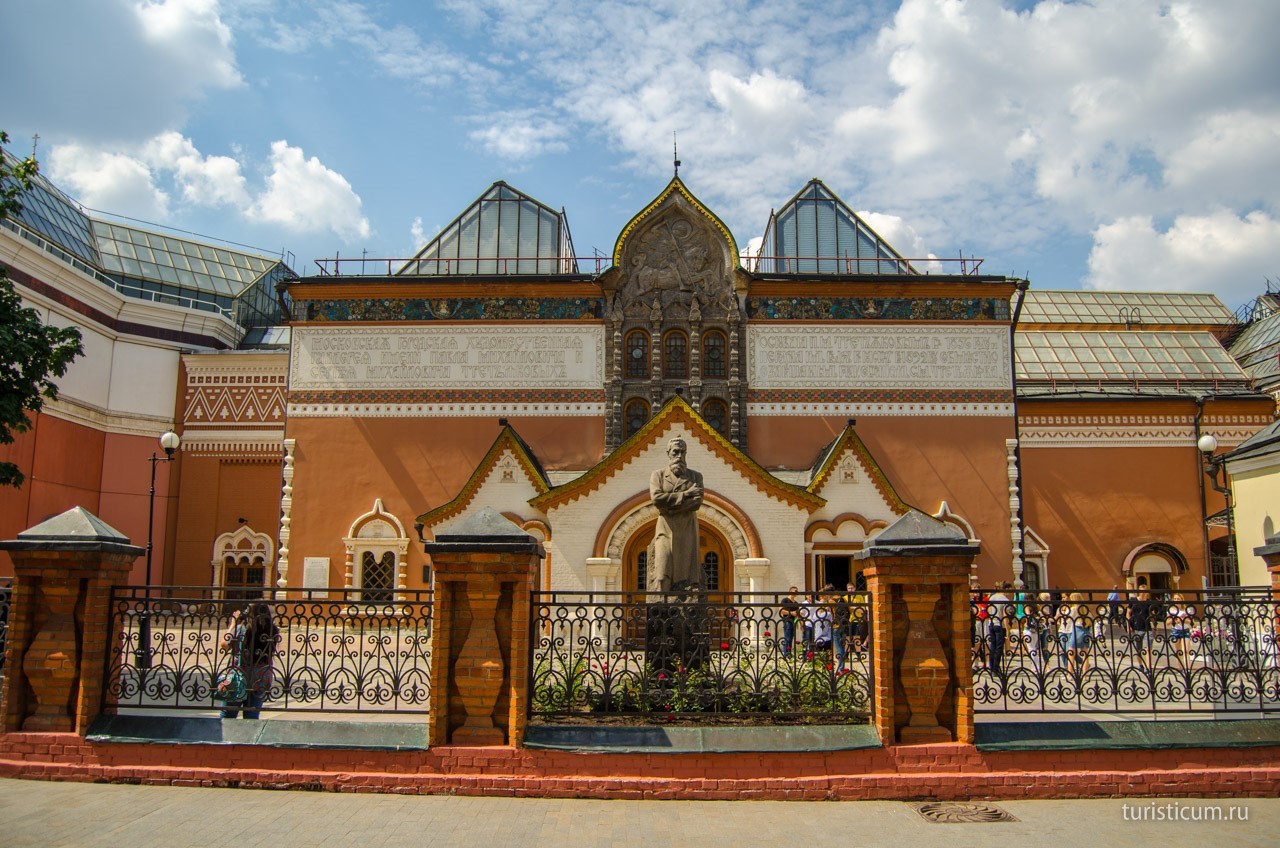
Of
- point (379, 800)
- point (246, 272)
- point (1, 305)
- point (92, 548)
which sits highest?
point (246, 272)

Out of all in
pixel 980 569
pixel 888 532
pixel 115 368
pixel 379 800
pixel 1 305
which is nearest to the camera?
pixel 379 800

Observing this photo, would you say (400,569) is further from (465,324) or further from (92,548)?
(92,548)

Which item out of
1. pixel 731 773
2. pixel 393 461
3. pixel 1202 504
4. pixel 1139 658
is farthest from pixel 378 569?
pixel 1202 504

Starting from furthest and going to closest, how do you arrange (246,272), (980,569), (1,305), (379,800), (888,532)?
1. (246,272)
2. (980,569)
3. (1,305)
4. (888,532)
5. (379,800)

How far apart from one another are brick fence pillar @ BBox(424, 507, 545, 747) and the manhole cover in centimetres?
326

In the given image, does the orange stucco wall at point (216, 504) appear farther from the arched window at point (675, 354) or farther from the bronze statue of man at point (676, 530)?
the bronze statue of man at point (676, 530)

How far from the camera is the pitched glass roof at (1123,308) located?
111 feet

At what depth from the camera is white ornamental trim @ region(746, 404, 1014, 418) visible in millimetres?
22344

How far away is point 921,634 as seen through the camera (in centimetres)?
801

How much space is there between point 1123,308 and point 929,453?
16943 mm

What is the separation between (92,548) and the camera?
8273 millimetres

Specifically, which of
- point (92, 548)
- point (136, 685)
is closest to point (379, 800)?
point (136, 685)

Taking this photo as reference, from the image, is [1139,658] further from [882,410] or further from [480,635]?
[882,410]

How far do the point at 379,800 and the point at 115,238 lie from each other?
100ft
